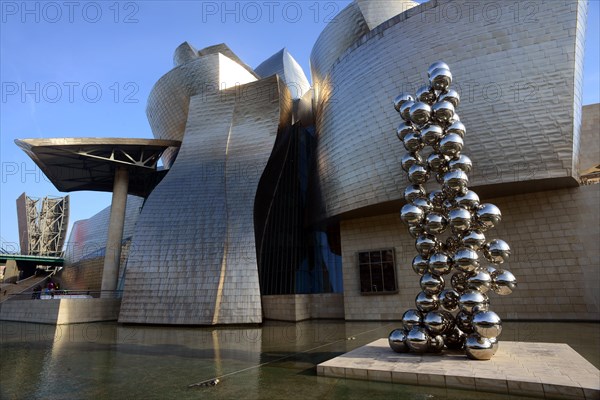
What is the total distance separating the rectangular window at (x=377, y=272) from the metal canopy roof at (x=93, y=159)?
14416mm

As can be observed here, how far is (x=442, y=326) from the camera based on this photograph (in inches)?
240

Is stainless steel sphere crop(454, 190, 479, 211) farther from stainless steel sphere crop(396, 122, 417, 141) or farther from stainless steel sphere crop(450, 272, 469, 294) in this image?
stainless steel sphere crop(396, 122, 417, 141)

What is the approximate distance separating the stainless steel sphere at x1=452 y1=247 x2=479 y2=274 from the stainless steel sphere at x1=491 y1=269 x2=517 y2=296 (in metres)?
0.49

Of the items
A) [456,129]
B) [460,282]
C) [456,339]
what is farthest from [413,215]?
[456,339]

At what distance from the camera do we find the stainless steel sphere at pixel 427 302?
6262 millimetres

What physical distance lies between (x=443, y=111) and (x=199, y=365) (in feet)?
22.3

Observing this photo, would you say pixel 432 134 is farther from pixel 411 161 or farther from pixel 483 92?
pixel 483 92

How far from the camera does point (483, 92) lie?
13242 millimetres

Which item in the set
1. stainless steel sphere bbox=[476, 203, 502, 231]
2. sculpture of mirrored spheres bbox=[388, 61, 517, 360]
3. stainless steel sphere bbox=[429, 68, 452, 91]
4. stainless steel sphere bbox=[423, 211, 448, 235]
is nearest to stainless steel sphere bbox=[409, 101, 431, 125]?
sculpture of mirrored spheres bbox=[388, 61, 517, 360]

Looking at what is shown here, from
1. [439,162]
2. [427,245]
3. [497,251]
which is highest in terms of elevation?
[439,162]

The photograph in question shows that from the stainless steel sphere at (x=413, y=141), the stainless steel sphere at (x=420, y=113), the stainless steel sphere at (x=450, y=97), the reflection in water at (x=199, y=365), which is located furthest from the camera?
the stainless steel sphere at (x=413, y=141)

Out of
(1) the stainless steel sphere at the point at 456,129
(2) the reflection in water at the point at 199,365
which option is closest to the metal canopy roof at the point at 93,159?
(2) the reflection in water at the point at 199,365

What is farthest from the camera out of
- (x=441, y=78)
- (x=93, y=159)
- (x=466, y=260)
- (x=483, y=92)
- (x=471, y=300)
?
(x=93, y=159)

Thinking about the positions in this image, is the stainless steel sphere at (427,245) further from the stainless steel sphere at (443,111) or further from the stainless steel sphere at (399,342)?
the stainless steel sphere at (443,111)
